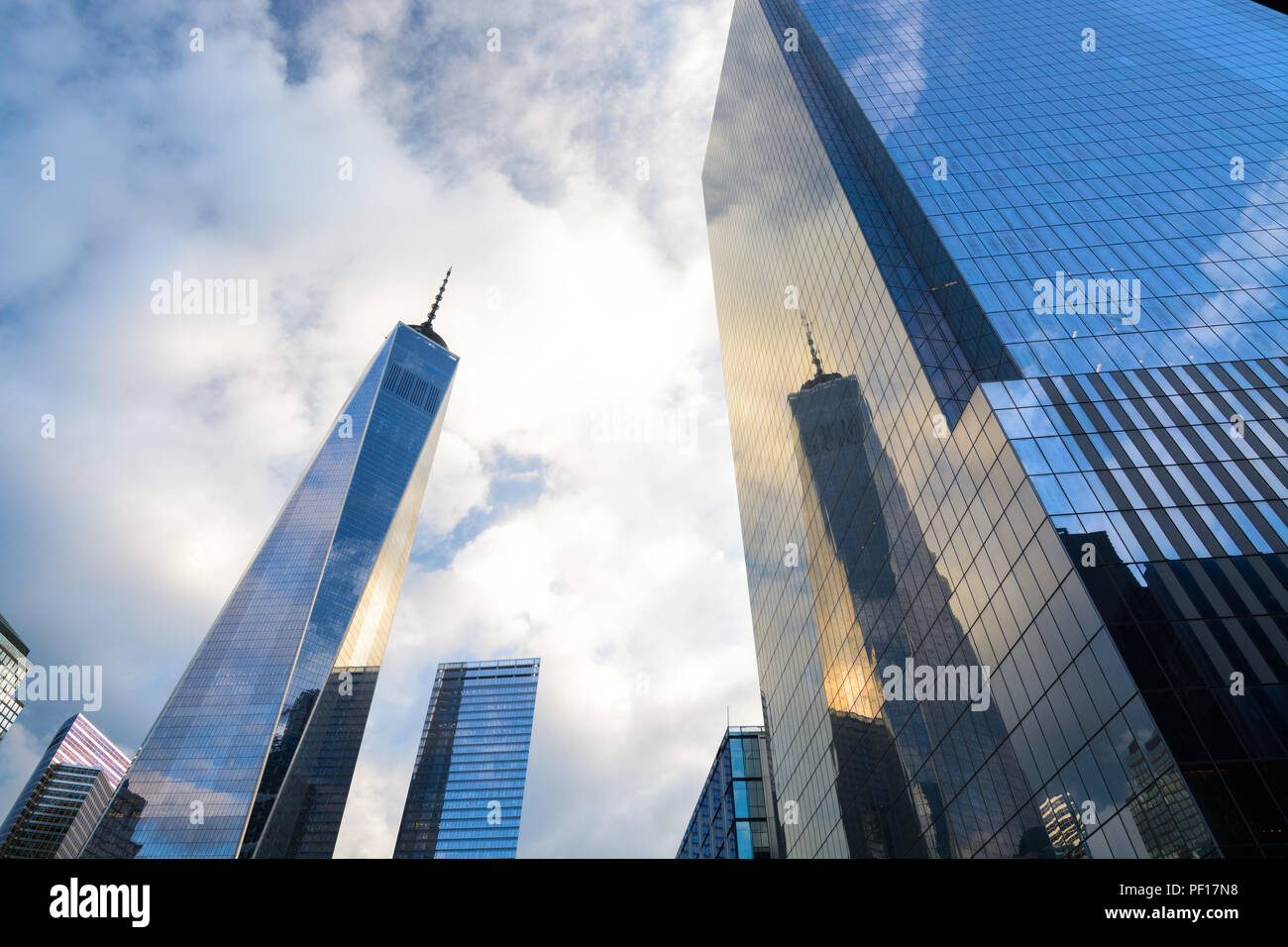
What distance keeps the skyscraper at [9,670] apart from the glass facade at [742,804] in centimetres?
18614

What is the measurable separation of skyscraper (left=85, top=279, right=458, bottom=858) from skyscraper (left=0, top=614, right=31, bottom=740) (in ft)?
196

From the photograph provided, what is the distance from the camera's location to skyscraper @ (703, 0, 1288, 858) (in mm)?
27703

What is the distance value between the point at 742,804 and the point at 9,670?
652 feet

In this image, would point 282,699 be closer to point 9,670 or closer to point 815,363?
point 9,670

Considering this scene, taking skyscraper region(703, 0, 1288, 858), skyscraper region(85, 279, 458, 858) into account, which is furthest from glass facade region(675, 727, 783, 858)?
skyscraper region(85, 279, 458, 858)

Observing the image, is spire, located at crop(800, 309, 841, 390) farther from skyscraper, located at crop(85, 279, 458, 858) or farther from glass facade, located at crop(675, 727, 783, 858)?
skyscraper, located at crop(85, 279, 458, 858)

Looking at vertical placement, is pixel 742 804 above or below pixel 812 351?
below

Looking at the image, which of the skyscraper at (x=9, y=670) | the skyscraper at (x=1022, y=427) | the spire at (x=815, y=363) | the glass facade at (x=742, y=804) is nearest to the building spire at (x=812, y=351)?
the spire at (x=815, y=363)

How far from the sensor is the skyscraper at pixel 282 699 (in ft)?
475

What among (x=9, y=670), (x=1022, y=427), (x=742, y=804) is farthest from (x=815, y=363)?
(x=9, y=670)

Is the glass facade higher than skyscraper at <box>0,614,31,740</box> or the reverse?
the reverse

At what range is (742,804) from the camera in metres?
84.3
